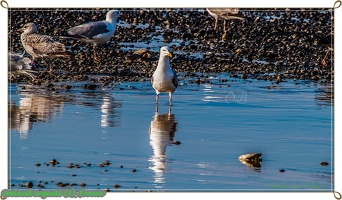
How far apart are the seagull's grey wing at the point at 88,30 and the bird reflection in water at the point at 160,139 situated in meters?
5.75

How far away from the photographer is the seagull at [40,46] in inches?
700

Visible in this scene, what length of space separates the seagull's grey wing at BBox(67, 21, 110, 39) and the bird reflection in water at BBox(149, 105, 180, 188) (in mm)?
5747

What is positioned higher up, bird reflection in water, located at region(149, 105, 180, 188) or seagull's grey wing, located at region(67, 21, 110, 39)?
seagull's grey wing, located at region(67, 21, 110, 39)

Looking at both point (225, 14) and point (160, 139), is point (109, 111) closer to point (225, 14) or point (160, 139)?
point (160, 139)

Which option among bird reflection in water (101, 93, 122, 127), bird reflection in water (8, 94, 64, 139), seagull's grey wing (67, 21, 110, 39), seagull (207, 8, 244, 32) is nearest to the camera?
bird reflection in water (8, 94, 64, 139)

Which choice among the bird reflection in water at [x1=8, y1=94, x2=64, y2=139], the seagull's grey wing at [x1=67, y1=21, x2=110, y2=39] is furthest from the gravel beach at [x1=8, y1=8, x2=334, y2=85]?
the bird reflection in water at [x1=8, y1=94, x2=64, y2=139]

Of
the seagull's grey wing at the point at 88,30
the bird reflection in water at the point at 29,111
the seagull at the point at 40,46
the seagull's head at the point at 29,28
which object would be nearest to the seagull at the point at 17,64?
the bird reflection in water at the point at 29,111

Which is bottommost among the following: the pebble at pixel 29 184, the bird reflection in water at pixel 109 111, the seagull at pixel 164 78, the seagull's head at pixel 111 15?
the pebble at pixel 29 184

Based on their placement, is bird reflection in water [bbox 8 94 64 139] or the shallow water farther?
bird reflection in water [bbox 8 94 64 139]

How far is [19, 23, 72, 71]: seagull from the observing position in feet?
58.3

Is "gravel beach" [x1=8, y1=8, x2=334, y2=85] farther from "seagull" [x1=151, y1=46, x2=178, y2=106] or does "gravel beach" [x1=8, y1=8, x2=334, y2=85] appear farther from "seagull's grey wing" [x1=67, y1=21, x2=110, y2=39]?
"seagull" [x1=151, y1=46, x2=178, y2=106]

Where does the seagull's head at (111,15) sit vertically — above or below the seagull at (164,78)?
above

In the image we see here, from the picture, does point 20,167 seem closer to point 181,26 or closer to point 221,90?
point 221,90

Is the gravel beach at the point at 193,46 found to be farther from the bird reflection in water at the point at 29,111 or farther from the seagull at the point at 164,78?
the seagull at the point at 164,78
